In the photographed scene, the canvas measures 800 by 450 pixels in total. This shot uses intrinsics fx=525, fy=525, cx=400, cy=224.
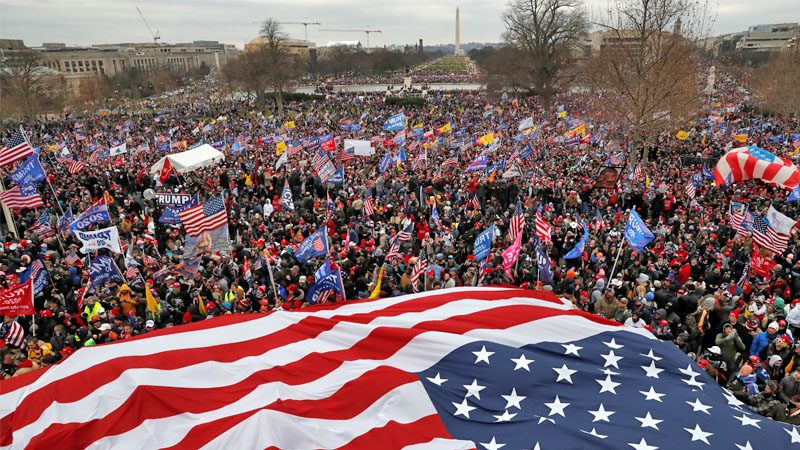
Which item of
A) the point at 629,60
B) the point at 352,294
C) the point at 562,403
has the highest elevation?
the point at 629,60

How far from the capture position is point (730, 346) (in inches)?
321

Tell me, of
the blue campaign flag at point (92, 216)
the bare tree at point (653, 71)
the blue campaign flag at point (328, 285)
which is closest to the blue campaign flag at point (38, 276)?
the blue campaign flag at point (92, 216)

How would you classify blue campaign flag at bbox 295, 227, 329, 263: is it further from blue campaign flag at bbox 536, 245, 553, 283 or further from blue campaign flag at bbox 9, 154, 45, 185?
blue campaign flag at bbox 9, 154, 45, 185

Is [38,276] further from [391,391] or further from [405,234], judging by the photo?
[391,391]

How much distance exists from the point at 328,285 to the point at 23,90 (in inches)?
2079

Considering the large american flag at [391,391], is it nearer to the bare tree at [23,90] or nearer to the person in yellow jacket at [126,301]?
the person in yellow jacket at [126,301]

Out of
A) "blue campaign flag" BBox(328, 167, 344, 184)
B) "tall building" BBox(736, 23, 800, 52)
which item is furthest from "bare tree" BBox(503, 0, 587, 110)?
"tall building" BBox(736, 23, 800, 52)

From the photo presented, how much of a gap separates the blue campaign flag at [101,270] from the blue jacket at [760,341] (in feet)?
38.2

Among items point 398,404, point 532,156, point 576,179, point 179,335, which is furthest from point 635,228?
point 532,156

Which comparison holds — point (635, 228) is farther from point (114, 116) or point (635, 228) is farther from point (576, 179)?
point (114, 116)

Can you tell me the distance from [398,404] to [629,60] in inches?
1031

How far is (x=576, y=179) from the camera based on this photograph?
2062 centimetres

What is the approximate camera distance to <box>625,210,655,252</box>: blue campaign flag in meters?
10.6

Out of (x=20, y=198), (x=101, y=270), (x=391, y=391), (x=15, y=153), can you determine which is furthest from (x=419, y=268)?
(x=15, y=153)
